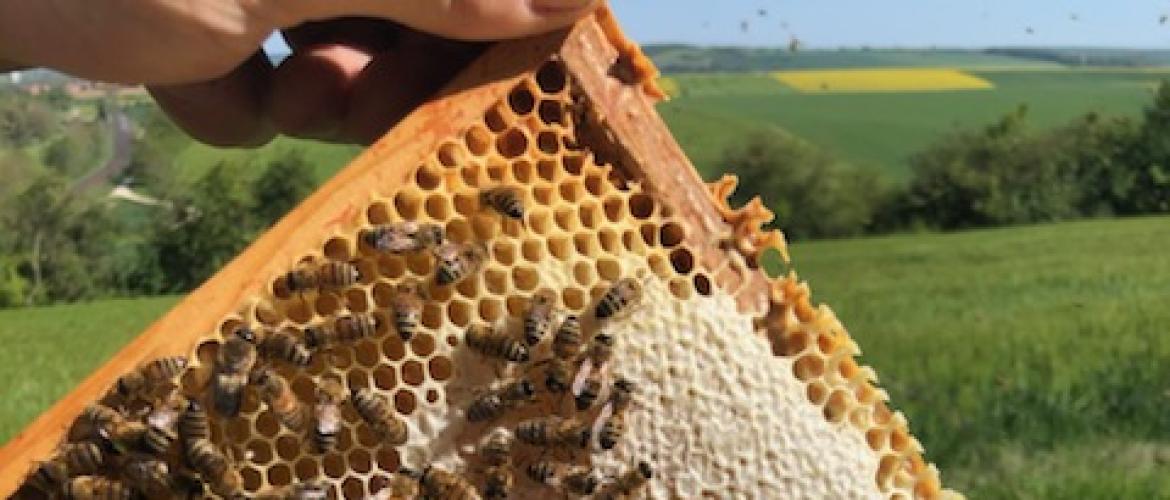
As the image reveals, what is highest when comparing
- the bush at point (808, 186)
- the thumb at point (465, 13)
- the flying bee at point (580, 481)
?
the thumb at point (465, 13)

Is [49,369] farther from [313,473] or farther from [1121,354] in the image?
[313,473]

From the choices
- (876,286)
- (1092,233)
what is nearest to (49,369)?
(876,286)

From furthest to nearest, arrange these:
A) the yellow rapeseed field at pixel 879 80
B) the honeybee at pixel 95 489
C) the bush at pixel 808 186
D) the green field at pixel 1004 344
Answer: the yellow rapeseed field at pixel 879 80, the bush at pixel 808 186, the green field at pixel 1004 344, the honeybee at pixel 95 489

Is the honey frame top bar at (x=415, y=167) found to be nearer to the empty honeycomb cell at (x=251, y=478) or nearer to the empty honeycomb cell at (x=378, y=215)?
the empty honeycomb cell at (x=378, y=215)

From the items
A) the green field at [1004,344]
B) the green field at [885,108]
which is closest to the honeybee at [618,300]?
the green field at [1004,344]

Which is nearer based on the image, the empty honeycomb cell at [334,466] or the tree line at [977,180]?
the empty honeycomb cell at [334,466]

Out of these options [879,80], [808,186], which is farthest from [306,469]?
[879,80]

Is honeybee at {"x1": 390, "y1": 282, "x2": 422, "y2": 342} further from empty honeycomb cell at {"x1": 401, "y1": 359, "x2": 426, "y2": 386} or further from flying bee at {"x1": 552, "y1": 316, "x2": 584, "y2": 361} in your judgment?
flying bee at {"x1": 552, "y1": 316, "x2": 584, "y2": 361}

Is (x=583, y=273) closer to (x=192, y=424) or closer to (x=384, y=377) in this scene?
(x=384, y=377)
